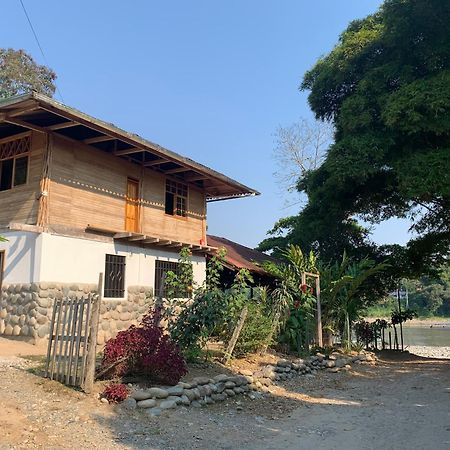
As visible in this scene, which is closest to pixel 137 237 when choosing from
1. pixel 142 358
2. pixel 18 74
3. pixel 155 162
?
pixel 155 162

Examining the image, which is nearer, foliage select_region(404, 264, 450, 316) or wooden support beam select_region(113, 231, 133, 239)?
wooden support beam select_region(113, 231, 133, 239)

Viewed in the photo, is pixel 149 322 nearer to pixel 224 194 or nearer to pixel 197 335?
pixel 197 335

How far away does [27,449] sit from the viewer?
16.2ft

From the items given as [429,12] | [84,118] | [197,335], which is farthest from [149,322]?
[429,12]

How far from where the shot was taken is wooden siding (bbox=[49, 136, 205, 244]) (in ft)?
39.3

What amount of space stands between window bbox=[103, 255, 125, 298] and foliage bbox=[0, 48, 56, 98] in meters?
18.9

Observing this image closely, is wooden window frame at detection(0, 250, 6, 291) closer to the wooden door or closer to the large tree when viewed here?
the wooden door

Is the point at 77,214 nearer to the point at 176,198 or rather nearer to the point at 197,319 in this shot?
the point at 176,198

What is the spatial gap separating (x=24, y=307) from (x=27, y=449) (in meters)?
6.80

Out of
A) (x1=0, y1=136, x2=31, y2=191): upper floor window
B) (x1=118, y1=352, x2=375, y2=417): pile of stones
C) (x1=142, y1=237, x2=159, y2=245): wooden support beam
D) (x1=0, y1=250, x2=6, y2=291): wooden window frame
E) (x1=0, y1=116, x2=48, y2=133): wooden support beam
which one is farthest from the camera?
(x1=142, y1=237, x2=159, y2=245): wooden support beam

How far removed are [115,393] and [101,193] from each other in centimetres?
767

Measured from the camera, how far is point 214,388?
789 centimetres

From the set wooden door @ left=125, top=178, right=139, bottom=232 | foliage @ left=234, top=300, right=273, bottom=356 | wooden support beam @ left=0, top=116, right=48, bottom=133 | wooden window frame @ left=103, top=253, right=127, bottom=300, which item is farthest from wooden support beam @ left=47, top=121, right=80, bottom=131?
foliage @ left=234, top=300, right=273, bottom=356

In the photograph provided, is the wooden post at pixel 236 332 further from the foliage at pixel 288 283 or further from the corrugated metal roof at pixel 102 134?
the corrugated metal roof at pixel 102 134
